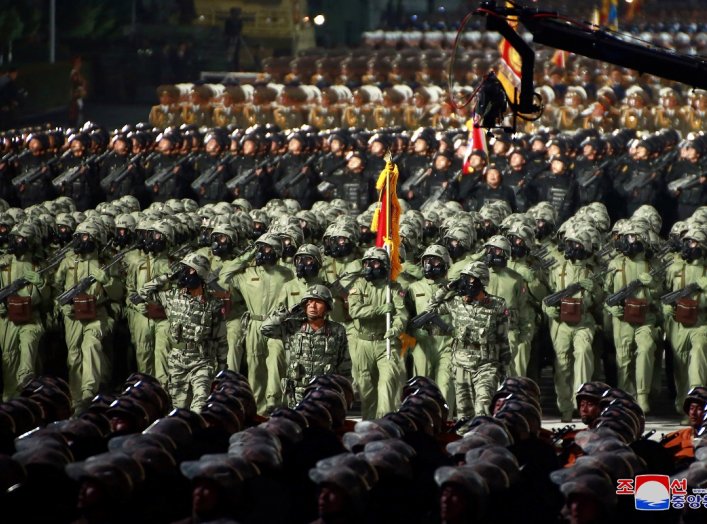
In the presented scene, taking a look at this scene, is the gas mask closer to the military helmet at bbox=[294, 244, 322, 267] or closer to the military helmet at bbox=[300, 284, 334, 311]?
the military helmet at bbox=[294, 244, 322, 267]

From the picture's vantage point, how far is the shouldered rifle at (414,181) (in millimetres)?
37594

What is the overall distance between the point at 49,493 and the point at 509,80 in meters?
10.8

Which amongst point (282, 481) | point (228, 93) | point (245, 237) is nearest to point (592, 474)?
point (282, 481)

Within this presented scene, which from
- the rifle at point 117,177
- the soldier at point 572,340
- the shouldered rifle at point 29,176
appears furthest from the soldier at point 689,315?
the shouldered rifle at point 29,176

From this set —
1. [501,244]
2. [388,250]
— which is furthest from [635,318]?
[388,250]

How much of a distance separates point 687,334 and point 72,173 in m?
14.9

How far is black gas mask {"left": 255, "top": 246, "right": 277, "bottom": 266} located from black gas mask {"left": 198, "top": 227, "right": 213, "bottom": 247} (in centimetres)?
142

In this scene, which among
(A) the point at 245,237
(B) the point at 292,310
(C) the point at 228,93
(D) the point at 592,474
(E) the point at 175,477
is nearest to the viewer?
(D) the point at 592,474

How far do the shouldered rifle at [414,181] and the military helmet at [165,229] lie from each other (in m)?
9.61

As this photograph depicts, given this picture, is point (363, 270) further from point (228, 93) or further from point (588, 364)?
point (228, 93)

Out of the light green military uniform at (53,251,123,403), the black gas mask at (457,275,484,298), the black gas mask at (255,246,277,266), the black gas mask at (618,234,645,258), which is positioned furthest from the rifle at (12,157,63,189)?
the black gas mask at (457,275,484,298)

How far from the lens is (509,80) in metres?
26.1

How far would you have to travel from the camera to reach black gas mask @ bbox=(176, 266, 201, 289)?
2553cm

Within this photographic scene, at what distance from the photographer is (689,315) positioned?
26781 millimetres
